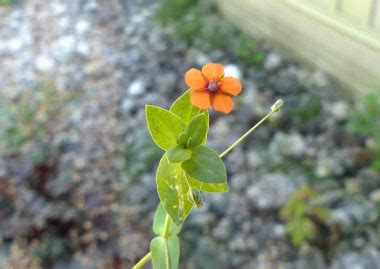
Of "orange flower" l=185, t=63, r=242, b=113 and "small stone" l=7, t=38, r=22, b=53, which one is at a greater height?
"orange flower" l=185, t=63, r=242, b=113

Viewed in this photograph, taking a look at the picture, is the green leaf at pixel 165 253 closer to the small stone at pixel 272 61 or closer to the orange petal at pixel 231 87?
the orange petal at pixel 231 87

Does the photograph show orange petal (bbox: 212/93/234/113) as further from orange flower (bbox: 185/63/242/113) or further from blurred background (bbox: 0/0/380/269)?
blurred background (bbox: 0/0/380/269)

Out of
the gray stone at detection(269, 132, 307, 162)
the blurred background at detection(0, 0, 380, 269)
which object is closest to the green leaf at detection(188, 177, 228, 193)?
the blurred background at detection(0, 0, 380, 269)

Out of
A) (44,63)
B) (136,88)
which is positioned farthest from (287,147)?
(44,63)

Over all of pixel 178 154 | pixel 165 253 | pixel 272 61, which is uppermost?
pixel 178 154

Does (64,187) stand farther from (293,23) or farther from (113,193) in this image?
(293,23)

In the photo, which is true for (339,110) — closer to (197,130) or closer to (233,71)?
(233,71)
